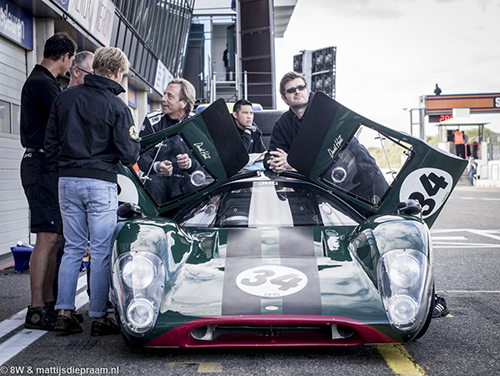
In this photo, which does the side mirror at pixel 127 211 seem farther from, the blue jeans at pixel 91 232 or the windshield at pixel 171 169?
the windshield at pixel 171 169

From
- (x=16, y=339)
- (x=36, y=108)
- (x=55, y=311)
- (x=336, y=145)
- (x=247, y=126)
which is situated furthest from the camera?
(x=247, y=126)

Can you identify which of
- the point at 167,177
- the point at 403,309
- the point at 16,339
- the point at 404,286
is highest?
the point at 167,177

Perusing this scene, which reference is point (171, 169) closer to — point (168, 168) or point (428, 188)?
point (168, 168)

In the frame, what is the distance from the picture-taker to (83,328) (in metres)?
3.48

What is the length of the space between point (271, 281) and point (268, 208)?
3.09 ft

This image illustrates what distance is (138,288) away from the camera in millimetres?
2703

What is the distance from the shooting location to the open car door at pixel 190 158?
400cm

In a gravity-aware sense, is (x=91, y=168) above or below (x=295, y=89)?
below

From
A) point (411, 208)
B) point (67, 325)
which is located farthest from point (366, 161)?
point (67, 325)

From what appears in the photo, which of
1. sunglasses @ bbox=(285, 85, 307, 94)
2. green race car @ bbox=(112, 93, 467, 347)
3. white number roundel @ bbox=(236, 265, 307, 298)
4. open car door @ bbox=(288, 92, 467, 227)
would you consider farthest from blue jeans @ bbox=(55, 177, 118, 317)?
sunglasses @ bbox=(285, 85, 307, 94)

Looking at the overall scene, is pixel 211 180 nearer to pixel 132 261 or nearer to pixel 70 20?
pixel 132 261

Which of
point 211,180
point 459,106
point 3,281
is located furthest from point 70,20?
point 459,106

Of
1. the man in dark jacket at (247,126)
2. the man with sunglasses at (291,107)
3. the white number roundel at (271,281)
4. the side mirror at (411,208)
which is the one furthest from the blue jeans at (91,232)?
the man in dark jacket at (247,126)

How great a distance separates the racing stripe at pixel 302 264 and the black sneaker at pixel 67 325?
52.1 inches
